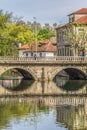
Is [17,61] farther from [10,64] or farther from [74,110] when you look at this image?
[74,110]

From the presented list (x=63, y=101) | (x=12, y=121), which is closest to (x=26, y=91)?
(x=63, y=101)

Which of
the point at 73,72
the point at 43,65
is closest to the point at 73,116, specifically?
the point at 43,65

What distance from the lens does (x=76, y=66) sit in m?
99.1

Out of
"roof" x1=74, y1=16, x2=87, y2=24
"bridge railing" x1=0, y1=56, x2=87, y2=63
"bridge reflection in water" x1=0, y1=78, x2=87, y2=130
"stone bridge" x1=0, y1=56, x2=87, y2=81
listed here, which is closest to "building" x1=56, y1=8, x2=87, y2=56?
"roof" x1=74, y1=16, x2=87, y2=24

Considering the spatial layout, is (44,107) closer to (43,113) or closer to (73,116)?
(43,113)

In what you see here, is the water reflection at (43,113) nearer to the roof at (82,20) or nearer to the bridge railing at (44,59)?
the bridge railing at (44,59)

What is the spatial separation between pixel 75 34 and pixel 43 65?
57.8ft

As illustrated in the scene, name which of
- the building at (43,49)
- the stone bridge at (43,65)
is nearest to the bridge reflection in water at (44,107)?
the stone bridge at (43,65)

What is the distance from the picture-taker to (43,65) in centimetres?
9800

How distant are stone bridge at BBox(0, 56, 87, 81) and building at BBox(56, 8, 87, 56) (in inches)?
425

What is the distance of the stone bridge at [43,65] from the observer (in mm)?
95806

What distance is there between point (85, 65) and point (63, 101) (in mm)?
36080

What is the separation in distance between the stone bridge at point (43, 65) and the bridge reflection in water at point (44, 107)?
36.2 feet

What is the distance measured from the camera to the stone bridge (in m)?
95.8
